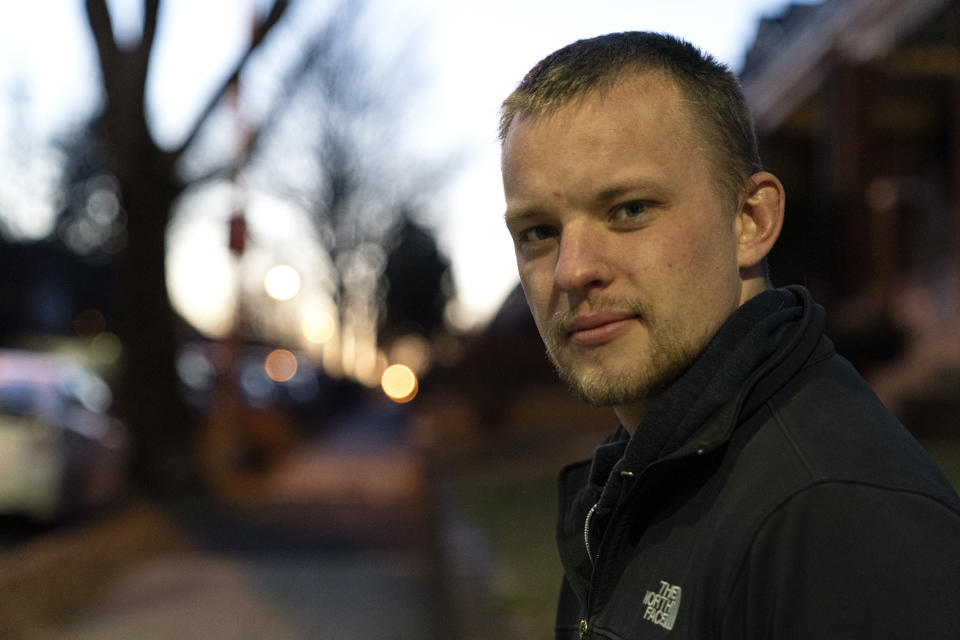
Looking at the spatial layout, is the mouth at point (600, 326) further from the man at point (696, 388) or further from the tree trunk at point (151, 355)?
the tree trunk at point (151, 355)

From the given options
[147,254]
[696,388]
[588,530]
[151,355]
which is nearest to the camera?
[696,388]

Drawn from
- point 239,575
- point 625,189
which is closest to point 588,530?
point 625,189

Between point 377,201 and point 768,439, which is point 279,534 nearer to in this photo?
point 768,439

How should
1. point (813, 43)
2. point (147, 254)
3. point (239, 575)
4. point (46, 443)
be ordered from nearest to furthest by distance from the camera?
point (239, 575) → point (46, 443) → point (147, 254) → point (813, 43)

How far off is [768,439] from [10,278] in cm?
5176

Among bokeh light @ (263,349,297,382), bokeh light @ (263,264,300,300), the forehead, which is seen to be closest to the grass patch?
the forehead

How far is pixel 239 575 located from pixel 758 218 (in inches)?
280

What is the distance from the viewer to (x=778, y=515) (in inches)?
50.9

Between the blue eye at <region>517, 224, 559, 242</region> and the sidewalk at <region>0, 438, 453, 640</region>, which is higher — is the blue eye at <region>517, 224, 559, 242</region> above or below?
above

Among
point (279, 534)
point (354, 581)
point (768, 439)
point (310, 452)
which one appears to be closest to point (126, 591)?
point (354, 581)

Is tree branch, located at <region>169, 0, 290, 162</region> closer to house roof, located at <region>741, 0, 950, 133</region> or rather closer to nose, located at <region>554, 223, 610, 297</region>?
house roof, located at <region>741, 0, 950, 133</region>

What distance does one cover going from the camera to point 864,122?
17.7 meters

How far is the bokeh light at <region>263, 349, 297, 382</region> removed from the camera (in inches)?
1067

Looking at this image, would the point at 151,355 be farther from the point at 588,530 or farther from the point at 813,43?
the point at 813,43
